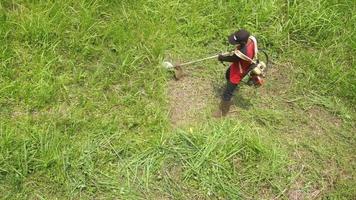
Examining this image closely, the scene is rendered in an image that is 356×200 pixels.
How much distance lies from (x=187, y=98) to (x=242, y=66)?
710mm

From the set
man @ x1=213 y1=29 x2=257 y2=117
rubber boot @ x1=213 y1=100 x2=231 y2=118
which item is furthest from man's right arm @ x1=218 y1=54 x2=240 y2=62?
rubber boot @ x1=213 y1=100 x2=231 y2=118

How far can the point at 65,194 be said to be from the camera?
358 centimetres

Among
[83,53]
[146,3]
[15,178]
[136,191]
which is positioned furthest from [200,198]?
[146,3]

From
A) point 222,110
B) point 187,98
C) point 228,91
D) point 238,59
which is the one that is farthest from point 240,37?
point 187,98

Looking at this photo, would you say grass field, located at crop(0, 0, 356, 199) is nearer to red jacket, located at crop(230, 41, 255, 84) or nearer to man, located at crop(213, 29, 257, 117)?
man, located at crop(213, 29, 257, 117)

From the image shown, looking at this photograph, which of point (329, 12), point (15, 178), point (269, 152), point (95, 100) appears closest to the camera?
point (15, 178)

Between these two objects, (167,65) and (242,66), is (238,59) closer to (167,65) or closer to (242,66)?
(242,66)

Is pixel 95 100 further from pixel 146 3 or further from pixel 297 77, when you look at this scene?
pixel 297 77

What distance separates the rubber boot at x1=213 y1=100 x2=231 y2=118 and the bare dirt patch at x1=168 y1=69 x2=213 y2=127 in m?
0.13

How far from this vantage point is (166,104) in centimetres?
414

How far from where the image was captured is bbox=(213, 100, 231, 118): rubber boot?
4.06 meters

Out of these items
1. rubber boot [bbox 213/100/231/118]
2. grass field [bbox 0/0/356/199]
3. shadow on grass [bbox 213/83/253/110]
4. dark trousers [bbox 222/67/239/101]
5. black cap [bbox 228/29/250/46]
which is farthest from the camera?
shadow on grass [bbox 213/83/253/110]

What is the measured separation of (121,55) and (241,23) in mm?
1224

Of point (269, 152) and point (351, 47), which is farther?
point (351, 47)
